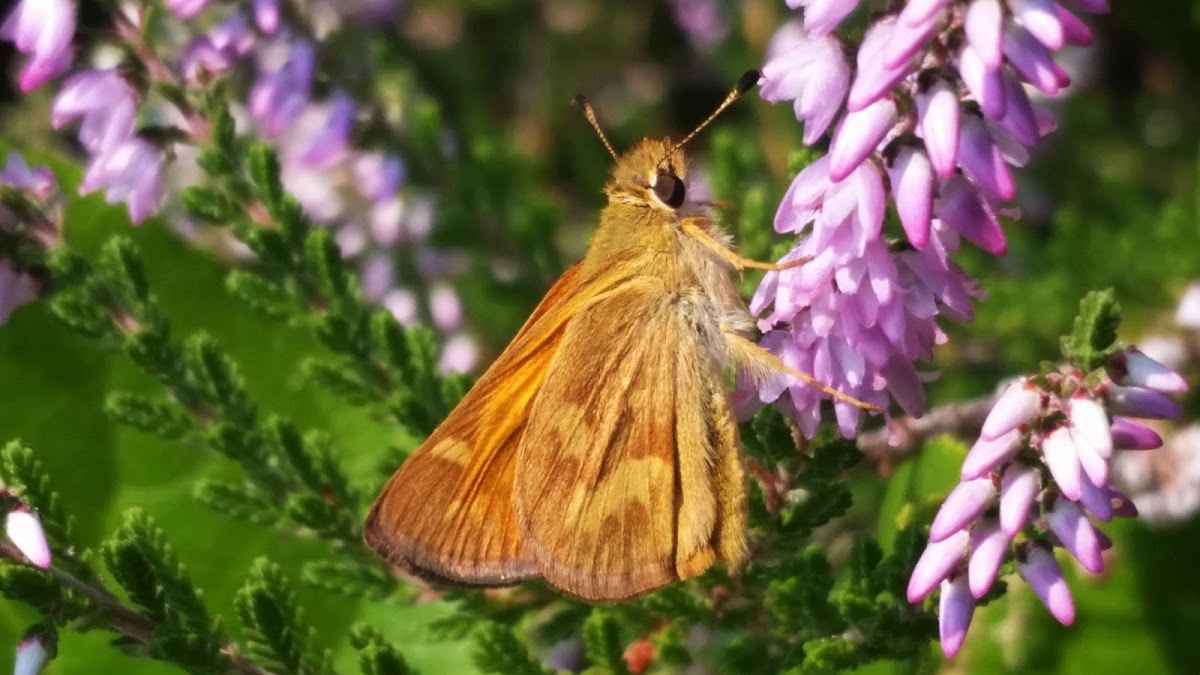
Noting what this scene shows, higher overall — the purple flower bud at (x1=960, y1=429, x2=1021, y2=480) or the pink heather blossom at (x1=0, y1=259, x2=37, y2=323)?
the pink heather blossom at (x1=0, y1=259, x2=37, y2=323)

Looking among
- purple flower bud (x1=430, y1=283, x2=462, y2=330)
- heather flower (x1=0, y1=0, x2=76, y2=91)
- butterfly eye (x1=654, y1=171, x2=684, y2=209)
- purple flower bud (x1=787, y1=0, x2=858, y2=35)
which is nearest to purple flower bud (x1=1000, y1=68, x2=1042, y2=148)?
purple flower bud (x1=787, y1=0, x2=858, y2=35)

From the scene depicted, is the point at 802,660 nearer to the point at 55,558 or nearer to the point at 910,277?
the point at 910,277

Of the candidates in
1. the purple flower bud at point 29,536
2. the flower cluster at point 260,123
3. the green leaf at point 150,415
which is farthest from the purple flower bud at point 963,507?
the flower cluster at point 260,123

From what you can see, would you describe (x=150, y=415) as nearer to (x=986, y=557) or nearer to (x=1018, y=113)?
(x=986, y=557)

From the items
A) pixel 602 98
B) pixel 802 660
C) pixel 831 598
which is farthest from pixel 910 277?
pixel 602 98

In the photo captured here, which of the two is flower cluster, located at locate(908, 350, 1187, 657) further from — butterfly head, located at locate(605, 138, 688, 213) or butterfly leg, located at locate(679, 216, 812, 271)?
butterfly head, located at locate(605, 138, 688, 213)

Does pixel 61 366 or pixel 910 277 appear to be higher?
pixel 61 366
